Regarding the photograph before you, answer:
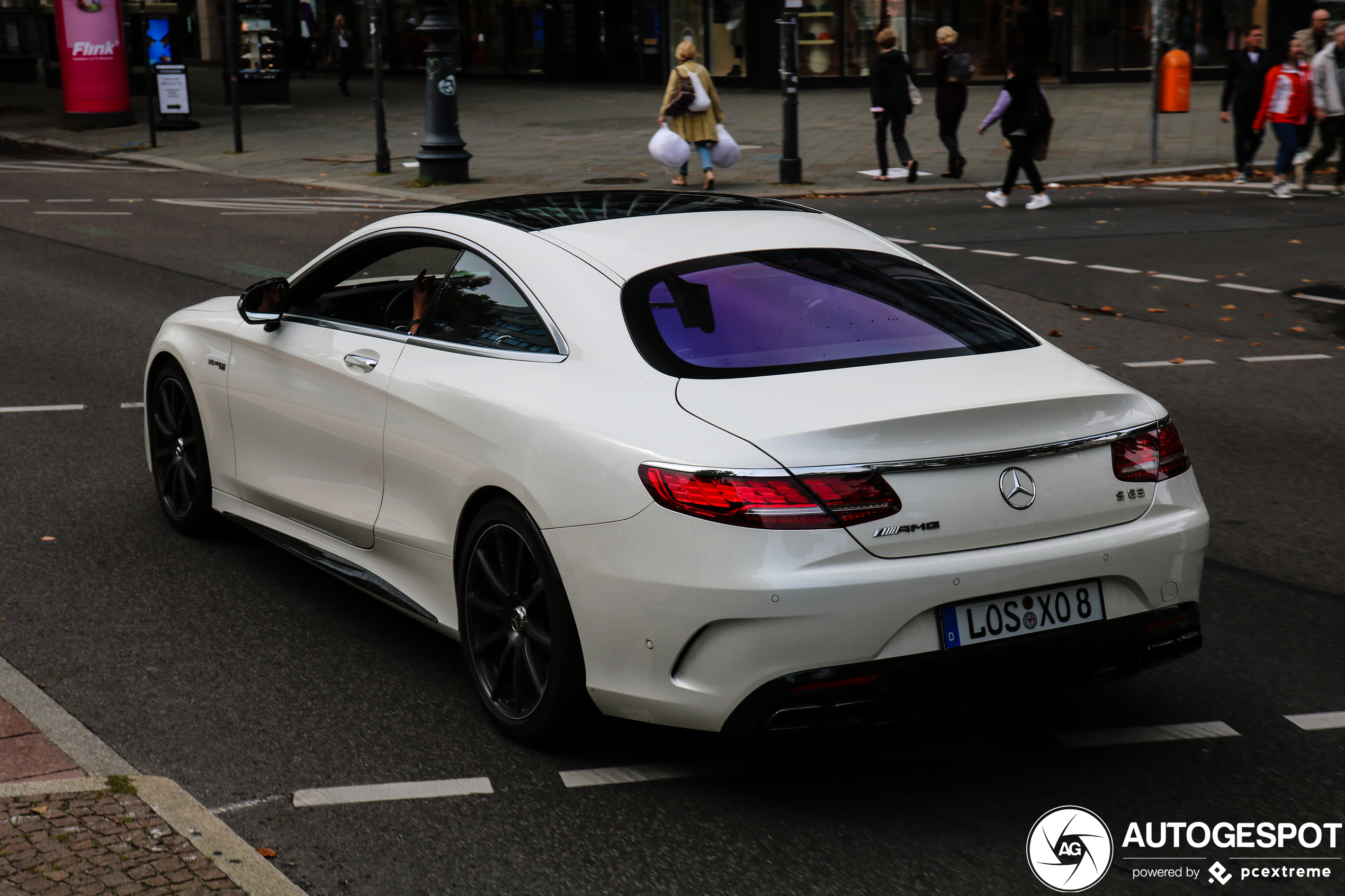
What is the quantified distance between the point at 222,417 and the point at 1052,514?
3.52 metres

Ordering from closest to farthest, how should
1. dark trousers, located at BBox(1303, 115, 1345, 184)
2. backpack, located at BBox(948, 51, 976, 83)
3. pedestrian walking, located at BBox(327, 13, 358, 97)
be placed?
1. dark trousers, located at BBox(1303, 115, 1345, 184)
2. backpack, located at BBox(948, 51, 976, 83)
3. pedestrian walking, located at BBox(327, 13, 358, 97)

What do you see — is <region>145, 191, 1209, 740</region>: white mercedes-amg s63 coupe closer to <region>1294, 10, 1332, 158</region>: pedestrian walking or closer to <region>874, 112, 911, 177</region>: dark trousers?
<region>874, 112, 911, 177</region>: dark trousers

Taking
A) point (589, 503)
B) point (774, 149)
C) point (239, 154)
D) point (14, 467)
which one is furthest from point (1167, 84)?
point (589, 503)

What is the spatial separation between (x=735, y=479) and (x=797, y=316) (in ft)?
2.89

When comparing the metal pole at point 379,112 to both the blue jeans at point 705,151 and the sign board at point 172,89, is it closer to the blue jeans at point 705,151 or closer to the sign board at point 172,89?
the blue jeans at point 705,151

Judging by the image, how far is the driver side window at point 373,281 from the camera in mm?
5062

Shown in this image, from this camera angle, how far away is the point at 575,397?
403 cm

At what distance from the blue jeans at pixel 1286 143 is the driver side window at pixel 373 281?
15797 mm

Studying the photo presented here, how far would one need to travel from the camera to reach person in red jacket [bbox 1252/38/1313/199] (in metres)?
18.6

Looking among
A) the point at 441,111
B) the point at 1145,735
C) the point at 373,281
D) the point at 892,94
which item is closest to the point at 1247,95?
the point at 892,94

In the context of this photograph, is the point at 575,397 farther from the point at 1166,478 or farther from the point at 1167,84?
the point at 1167,84

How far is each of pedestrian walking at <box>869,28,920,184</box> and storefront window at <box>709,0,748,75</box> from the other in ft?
54.0

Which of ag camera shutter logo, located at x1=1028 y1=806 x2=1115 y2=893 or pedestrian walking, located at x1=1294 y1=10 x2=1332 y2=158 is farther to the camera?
pedestrian walking, located at x1=1294 y1=10 x2=1332 y2=158

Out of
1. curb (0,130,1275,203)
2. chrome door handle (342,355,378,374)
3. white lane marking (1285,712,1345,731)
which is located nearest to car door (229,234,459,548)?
chrome door handle (342,355,378,374)
